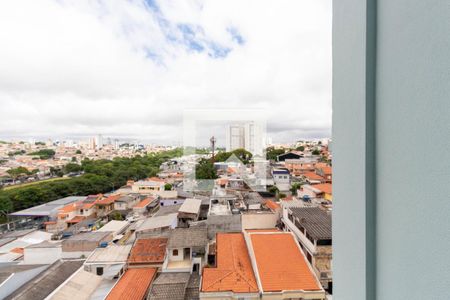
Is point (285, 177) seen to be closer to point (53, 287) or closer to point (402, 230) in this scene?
point (53, 287)

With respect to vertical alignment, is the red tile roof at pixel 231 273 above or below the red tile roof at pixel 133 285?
above

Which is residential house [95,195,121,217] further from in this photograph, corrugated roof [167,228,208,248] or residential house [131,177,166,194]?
corrugated roof [167,228,208,248]

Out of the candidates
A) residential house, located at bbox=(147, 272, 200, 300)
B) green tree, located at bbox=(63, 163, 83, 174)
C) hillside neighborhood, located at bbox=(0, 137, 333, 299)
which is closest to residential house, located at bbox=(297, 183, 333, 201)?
hillside neighborhood, located at bbox=(0, 137, 333, 299)

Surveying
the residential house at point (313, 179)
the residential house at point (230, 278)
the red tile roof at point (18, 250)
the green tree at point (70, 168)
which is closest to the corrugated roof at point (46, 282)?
the residential house at point (230, 278)

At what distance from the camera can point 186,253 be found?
12.4 feet

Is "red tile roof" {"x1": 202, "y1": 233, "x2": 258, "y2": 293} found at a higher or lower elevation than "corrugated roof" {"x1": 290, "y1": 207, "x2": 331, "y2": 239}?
lower

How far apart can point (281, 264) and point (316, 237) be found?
2.55 feet

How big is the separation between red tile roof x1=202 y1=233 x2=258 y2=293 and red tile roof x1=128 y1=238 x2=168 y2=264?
1087mm

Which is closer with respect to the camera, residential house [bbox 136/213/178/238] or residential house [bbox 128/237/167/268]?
residential house [bbox 128/237/167/268]

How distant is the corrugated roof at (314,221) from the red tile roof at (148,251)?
8.17 ft

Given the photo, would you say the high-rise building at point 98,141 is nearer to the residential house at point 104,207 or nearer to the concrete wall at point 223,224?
the residential house at point 104,207

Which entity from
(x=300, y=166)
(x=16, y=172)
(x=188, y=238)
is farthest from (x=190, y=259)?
(x=16, y=172)

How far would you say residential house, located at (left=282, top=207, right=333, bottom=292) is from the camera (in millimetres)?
3162

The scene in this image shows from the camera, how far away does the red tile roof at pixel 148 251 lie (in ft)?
12.0
